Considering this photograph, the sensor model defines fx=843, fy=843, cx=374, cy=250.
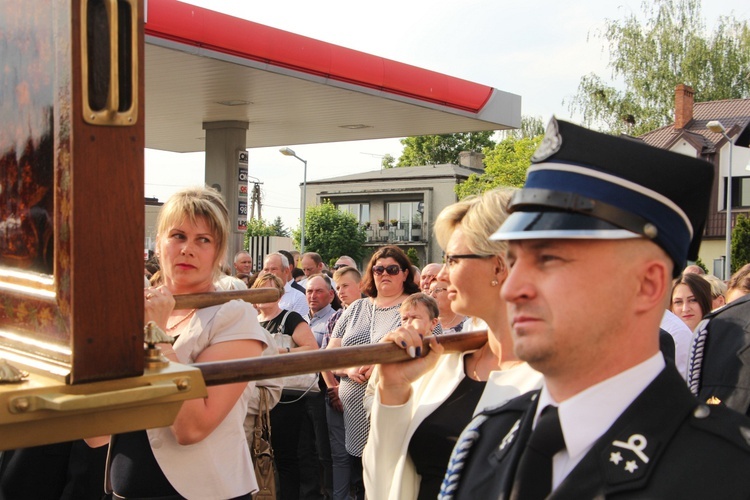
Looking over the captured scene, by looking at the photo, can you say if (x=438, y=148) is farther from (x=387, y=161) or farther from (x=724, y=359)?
(x=724, y=359)

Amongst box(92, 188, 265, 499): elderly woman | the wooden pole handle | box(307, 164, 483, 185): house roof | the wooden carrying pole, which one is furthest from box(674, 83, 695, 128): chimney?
the wooden carrying pole

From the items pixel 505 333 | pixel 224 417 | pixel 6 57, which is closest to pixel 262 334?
pixel 224 417

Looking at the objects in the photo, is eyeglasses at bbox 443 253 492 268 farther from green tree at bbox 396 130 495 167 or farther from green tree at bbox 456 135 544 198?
green tree at bbox 396 130 495 167

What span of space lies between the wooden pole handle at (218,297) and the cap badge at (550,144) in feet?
4.47

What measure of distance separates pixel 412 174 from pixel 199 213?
54.8 metres

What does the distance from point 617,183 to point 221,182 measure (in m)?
13.4

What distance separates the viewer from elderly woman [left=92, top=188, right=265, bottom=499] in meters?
2.89

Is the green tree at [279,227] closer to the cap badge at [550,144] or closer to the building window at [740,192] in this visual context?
the building window at [740,192]

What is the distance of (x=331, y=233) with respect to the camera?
55844 mm

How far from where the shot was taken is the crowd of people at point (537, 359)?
147cm

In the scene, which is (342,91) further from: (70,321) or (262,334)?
(70,321)

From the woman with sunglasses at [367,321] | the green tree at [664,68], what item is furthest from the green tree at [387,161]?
the woman with sunglasses at [367,321]

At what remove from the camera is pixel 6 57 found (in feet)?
5.17

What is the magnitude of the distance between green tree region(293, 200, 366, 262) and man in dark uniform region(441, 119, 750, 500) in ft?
177
